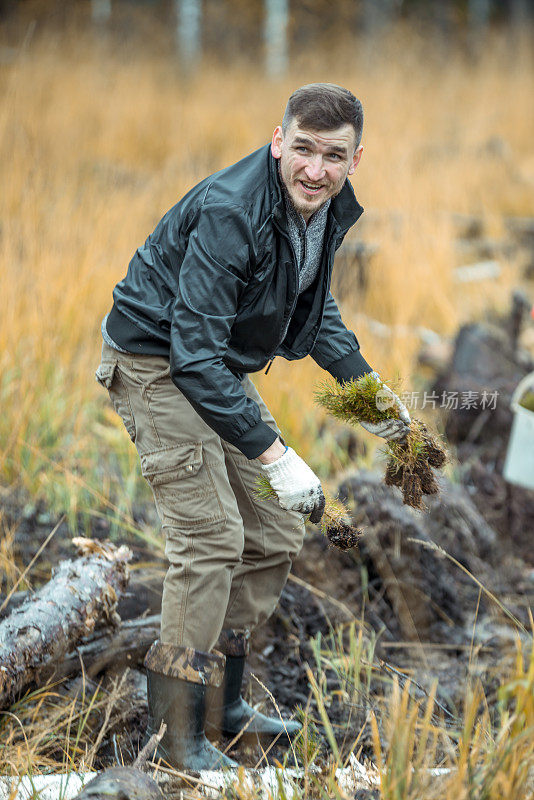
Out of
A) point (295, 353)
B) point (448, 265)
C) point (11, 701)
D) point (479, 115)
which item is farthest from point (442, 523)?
point (479, 115)

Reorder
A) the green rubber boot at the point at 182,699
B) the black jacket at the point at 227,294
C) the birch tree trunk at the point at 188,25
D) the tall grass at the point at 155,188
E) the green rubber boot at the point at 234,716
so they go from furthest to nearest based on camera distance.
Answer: the birch tree trunk at the point at 188,25
the tall grass at the point at 155,188
the green rubber boot at the point at 234,716
the green rubber boot at the point at 182,699
the black jacket at the point at 227,294

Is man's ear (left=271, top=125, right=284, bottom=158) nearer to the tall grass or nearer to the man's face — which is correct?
the man's face

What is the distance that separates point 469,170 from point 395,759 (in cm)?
803

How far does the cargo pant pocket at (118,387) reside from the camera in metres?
2.24

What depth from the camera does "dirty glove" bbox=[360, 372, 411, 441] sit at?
220 cm

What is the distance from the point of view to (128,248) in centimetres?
491

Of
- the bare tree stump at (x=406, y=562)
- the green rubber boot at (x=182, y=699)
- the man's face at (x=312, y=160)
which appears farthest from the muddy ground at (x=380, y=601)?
the man's face at (x=312, y=160)

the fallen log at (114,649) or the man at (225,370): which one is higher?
the man at (225,370)

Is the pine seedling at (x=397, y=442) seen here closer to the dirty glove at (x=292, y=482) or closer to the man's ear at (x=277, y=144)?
the dirty glove at (x=292, y=482)

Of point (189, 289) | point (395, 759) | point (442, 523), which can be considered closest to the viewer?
point (395, 759)

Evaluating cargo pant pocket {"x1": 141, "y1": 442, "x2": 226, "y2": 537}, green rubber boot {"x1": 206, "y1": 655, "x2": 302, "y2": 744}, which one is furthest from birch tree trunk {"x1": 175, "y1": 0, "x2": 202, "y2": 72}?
green rubber boot {"x1": 206, "y1": 655, "x2": 302, "y2": 744}

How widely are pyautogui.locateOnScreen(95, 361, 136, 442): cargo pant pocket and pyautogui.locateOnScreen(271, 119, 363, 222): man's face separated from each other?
705 millimetres

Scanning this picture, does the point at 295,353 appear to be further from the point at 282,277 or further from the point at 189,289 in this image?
the point at 189,289

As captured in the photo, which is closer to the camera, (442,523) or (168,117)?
(442,523)
